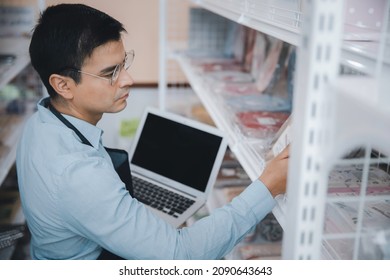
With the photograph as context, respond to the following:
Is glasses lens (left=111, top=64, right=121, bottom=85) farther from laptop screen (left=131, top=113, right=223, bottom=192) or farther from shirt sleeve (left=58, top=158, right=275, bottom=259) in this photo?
laptop screen (left=131, top=113, right=223, bottom=192)

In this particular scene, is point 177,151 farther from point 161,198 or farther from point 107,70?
point 107,70

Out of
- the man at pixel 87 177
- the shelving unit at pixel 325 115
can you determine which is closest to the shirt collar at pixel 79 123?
the man at pixel 87 177

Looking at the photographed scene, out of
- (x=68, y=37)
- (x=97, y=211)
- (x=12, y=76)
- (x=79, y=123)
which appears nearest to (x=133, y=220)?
(x=97, y=211)

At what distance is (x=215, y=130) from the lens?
1571 mm

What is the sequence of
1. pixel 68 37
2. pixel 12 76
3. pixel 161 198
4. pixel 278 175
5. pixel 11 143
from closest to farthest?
pixel 278 175 → pixel 68 37 → pixel 161 198 → pixel 12 76 → pixel 11 143

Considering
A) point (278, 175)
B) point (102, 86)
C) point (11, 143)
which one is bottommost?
point (11, 143)

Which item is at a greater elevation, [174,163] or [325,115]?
[325,115]

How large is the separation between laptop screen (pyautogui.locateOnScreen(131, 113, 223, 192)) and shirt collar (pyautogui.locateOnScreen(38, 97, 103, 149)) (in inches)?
16.6

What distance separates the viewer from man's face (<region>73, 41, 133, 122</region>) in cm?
121

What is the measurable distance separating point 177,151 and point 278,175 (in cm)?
69

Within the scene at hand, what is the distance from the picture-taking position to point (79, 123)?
1280mm

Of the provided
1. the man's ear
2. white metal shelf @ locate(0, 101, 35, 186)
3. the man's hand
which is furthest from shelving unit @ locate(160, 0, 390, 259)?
white metal shelf @ locate(0, 101, 35, 186)

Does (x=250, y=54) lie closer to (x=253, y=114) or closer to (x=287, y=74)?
(x=287, y=74)

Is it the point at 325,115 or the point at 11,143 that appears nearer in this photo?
the point at 325,115
